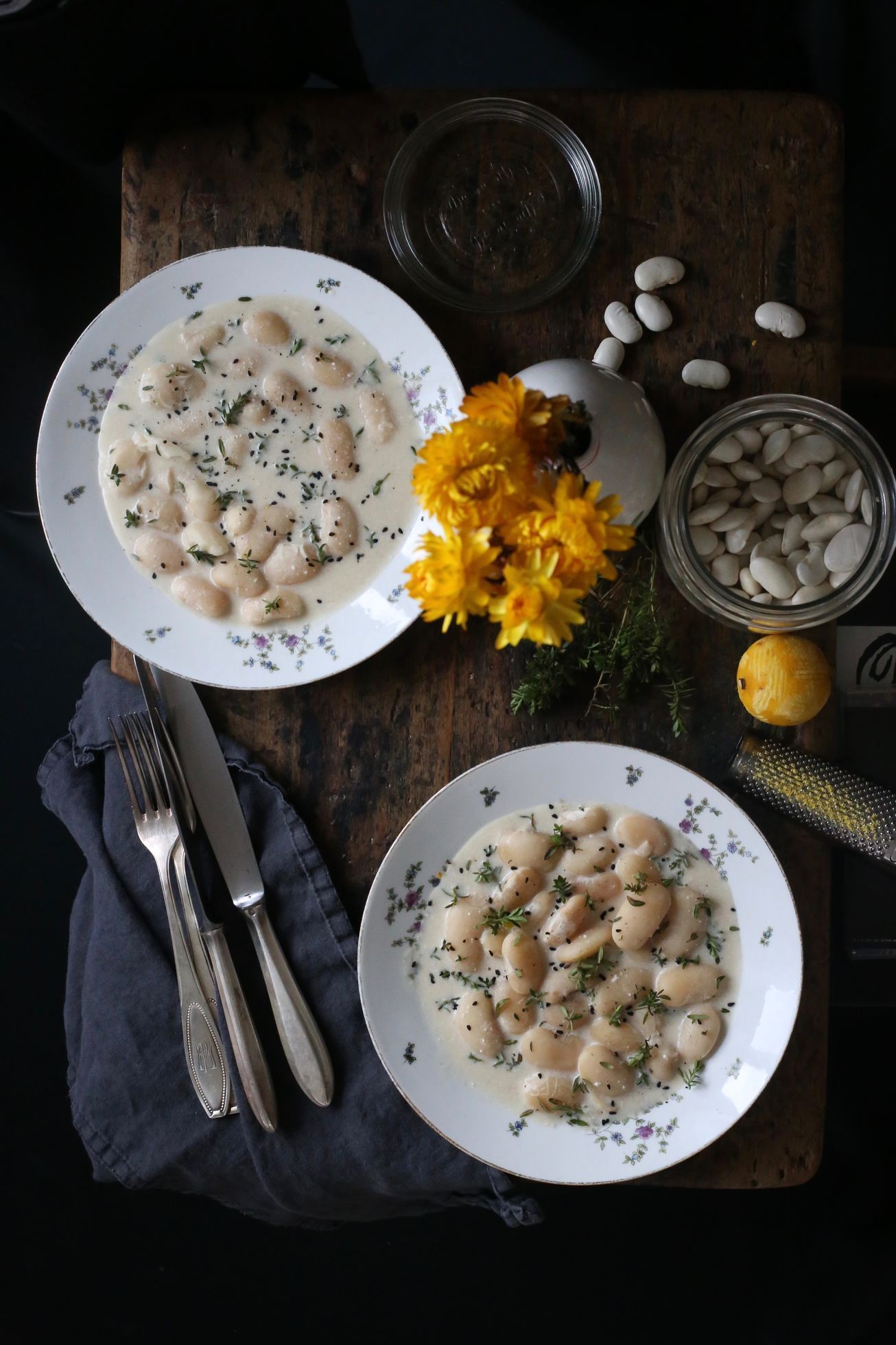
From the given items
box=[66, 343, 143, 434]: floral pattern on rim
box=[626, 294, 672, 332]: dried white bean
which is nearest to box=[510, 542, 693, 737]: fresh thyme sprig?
box=[626, 294, 672, 332]: dried white bean

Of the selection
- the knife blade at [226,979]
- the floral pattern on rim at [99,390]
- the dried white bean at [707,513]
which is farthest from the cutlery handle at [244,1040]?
the dried white bean at [707,513]

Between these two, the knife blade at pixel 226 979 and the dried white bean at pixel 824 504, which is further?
the knife blade at pixel 226 979

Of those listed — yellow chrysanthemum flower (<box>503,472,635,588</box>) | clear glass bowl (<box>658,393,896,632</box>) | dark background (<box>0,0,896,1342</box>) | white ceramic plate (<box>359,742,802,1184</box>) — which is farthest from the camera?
dark background (<box>0,0,896,1342</box>)

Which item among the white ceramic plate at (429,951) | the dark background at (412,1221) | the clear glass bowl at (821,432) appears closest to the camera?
the clear glass bowl at (821,432)

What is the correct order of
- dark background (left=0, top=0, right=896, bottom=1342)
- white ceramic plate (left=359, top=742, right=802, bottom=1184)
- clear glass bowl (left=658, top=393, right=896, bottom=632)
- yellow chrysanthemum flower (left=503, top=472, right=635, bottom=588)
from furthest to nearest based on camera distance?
dark background (left=0, top=0, right=896, bottom=1342) < white ceramic plate (left=359, top=742, right=802, bottom=1184) < clear glass bowl (left=658, top=393, right=896, bottom=632) < yellow chrysanthemum flower (left=503, top=472, right=635, bottom=588)

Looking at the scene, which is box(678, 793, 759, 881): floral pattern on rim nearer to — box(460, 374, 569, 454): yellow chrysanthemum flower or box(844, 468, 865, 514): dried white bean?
box(844, 468, 865, 514): dried white bean

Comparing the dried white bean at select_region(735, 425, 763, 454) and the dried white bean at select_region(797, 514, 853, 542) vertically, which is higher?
the dried white bean at select_region(735, 425, 763, 454)

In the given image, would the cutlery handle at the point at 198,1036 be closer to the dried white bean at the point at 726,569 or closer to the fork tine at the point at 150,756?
the fork tine at the point at 150,756

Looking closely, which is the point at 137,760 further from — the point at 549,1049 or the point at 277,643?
the point at 549,1049
